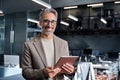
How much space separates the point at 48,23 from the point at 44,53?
198 millimetres

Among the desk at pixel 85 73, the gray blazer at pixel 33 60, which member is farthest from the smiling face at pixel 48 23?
the desk at pixel 85 73

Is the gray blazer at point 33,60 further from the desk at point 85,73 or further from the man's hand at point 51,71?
the desk at point 85,73

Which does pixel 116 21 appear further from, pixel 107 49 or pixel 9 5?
pixel 9 5

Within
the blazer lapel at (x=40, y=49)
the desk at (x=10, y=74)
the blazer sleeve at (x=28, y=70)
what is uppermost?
the blazer lapel at (x=40, y=49)

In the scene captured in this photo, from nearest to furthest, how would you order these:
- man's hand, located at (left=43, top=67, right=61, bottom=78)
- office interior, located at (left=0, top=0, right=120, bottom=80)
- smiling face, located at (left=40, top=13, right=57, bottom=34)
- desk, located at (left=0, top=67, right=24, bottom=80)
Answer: man's hand, located at (left=43, top=67, right=61, bottom=78)
smiling face, located at (left=40, top=13, right=57, bottom=34)
desk, located at (left=0, top=67, right=24, bottom=80)
office interior, located at (left=0, top=0, right=120, bottom=80)

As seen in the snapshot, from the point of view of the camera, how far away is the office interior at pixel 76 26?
12.6m

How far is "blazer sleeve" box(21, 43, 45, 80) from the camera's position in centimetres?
142

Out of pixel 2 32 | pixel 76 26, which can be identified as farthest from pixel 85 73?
pixel 76 26

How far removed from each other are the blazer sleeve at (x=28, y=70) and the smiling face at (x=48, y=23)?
16cm

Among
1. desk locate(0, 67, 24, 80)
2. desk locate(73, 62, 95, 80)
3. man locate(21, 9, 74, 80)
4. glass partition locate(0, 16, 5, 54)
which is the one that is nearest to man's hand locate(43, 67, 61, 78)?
man locate(21, 9, 74, 80)

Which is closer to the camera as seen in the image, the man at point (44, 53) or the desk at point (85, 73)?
the man at point (44, 53)

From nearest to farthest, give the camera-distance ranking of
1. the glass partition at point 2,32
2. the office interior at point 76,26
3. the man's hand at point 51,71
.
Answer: the man's hand at point 51,71
the office interior at point 76,26
the glass partition at point 2,32

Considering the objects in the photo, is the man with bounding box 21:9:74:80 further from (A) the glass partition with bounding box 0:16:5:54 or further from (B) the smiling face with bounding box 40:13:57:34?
(A) the glass partition with bounding box 0:16:5:54

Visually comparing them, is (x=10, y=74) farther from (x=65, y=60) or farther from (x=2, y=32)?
(x=2, y=32)
